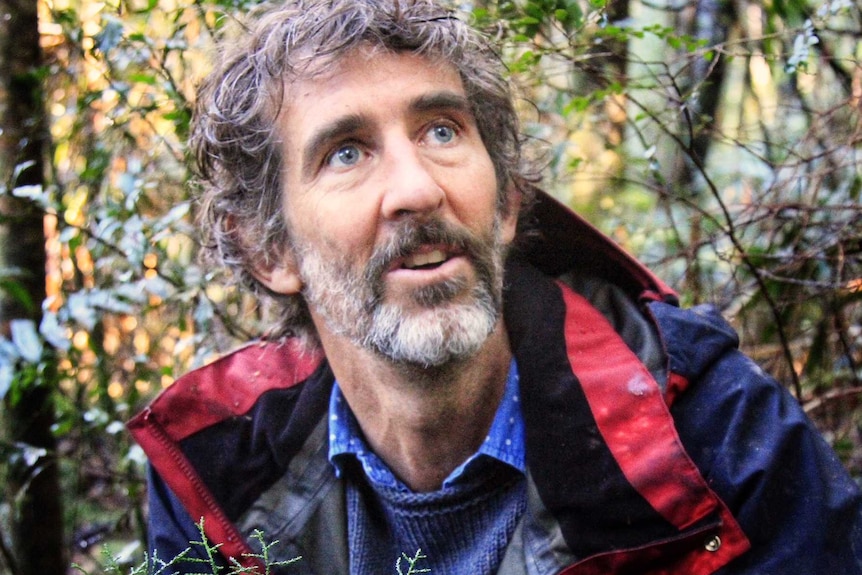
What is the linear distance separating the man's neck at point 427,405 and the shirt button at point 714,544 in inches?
28.6

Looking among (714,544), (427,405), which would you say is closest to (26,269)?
(427,405)

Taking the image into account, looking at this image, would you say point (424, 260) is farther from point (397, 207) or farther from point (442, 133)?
point (442, 133)

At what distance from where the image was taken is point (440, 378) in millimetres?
2328

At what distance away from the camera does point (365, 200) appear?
223 centimetres

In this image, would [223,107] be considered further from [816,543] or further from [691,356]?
[816,543]

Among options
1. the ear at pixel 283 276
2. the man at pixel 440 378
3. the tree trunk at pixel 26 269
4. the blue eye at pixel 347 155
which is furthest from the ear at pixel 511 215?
the tree trunk at pixel 26 269

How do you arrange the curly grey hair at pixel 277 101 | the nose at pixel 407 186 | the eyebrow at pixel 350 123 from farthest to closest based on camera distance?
the curly grey hair at pixel 277 101 → the eyebrow at pixel 350 123 → the nose at pixel 407 186

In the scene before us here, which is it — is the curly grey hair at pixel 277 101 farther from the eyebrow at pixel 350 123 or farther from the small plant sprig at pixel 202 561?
the small plant sprig at pixel 202 561

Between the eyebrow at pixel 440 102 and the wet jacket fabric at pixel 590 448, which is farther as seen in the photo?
the eyebrow at pixel 440 102

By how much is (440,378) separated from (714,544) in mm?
802

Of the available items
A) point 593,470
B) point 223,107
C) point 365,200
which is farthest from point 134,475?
point 593,470

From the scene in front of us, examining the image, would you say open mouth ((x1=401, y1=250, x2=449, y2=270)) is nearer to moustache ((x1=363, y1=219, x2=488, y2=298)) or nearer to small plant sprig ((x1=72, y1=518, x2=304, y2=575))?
moustache ((x1=363, y1=219, x2=488, y2=298))

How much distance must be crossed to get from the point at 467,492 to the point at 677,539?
0.62m

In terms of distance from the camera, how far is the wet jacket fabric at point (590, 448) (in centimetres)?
187
